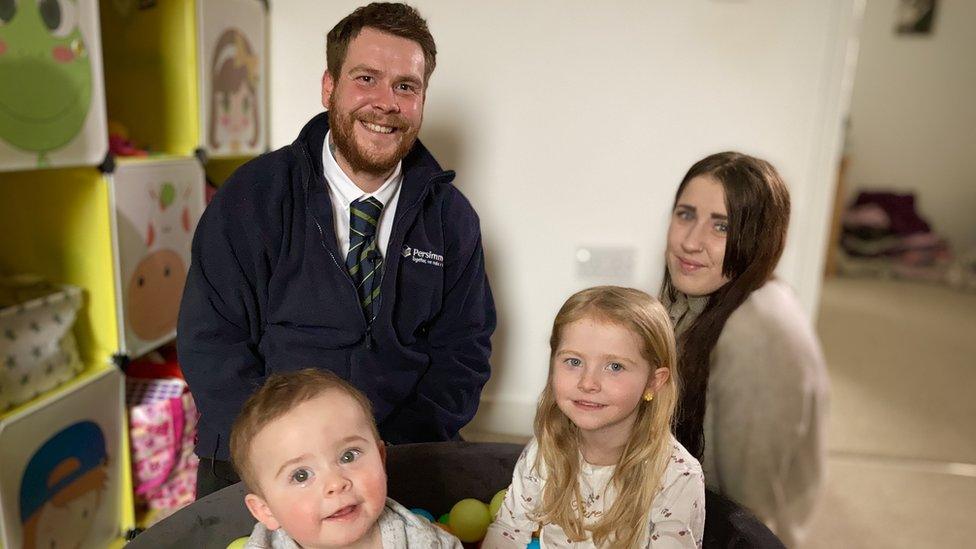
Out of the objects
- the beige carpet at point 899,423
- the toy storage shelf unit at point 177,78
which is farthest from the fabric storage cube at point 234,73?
the beige carpet at point 899,423

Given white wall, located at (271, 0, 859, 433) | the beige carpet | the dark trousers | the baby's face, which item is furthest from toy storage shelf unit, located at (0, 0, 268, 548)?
the beige carpet

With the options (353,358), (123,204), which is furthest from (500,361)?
(123,204)

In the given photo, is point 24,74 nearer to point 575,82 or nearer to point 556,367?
point 575,82

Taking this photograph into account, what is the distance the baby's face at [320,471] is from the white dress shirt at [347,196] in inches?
10.7

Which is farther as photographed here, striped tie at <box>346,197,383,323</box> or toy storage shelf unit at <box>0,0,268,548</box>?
toy storage shelf unit at <box>0,0,268,548</box>

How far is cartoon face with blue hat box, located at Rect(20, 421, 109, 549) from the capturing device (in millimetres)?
1205

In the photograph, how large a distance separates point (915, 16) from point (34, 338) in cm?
454

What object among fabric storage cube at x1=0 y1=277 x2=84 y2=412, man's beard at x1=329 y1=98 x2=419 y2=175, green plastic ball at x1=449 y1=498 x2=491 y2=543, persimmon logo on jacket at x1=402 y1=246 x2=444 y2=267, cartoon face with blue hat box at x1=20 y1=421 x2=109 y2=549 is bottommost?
cartoon face with blue hat box at x1=20 y1=421 x2=109 y2=549

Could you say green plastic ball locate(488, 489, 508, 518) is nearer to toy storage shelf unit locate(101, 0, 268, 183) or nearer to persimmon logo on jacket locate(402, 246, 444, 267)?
persimmon logo on jacket locate(402, 246, 444, 267)

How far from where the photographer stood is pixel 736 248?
0.67m

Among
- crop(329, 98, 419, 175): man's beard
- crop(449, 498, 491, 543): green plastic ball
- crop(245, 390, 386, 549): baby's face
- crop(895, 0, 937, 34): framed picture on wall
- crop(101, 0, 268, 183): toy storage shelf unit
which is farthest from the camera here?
crop(895, 0, 937, 34): framed picture on wall

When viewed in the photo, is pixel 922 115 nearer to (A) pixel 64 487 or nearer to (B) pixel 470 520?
(B) pixel 470 520

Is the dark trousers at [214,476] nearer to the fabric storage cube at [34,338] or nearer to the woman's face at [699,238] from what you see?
the fabric storage cube at [34,338]

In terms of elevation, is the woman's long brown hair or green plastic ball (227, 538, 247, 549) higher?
the woman's long brown hair
